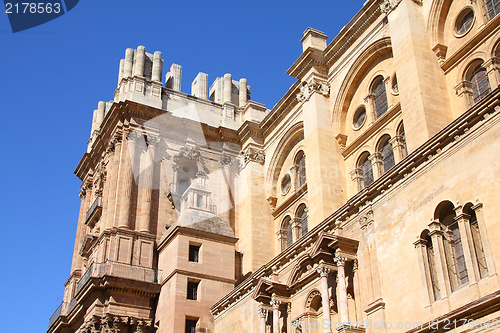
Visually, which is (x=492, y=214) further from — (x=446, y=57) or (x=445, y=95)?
(x=446, y=57)

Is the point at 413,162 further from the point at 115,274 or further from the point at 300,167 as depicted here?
the point at 115,274

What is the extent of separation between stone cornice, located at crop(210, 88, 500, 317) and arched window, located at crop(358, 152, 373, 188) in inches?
247

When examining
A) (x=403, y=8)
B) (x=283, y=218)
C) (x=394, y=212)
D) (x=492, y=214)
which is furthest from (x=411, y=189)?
(x=283, y=218)

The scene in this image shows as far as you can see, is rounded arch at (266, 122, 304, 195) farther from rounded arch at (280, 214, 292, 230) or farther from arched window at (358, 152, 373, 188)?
arched window at (358, 152, 373, 188)

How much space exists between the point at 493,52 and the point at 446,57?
2291 millimetres

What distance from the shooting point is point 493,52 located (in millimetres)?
22156

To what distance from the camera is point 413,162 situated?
18047 millimetres

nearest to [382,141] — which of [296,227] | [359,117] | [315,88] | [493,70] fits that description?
[359,117]

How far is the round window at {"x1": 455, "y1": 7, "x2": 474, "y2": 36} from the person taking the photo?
933 inches

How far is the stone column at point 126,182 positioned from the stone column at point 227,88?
7.65 m

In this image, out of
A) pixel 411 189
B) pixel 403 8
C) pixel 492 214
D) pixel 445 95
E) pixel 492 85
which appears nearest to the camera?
pixel 492 214

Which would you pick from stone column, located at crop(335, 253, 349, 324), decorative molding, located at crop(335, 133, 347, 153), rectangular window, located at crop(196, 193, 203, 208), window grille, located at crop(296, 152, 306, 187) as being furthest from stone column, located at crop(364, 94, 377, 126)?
stone column, located at crop(335, 253, 349, 324)

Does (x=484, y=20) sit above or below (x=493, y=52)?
above

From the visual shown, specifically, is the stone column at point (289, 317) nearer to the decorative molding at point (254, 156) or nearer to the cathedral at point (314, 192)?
the cathedral at point (314, 192)
